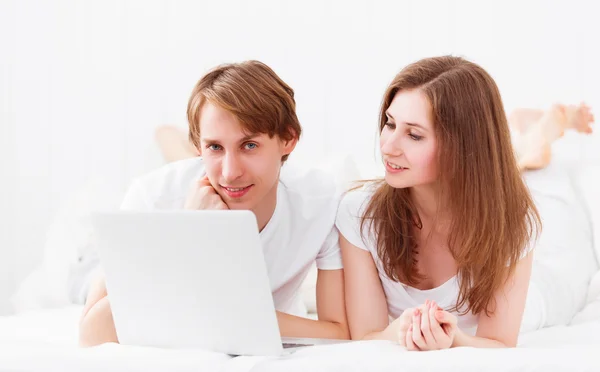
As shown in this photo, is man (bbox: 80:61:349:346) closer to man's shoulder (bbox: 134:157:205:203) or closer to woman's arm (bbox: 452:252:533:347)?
man's shoulder (bbox: 134:157:205:203)

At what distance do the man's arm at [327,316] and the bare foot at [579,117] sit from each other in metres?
1.28

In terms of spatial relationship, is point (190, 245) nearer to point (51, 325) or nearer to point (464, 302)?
point (464, 302)

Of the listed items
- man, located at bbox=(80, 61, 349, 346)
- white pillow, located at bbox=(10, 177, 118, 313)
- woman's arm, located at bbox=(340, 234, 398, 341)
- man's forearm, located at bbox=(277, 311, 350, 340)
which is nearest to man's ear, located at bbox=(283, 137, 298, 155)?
man, located at bbox=(80, 61, 349, 346)

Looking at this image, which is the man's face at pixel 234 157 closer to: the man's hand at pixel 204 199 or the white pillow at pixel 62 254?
the man's hand at pixel 204 199

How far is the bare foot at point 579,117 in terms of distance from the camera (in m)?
2.61

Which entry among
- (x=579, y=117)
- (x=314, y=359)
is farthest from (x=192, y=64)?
(x=314, y=359)

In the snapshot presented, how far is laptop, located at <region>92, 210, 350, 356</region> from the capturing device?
48.3 inches

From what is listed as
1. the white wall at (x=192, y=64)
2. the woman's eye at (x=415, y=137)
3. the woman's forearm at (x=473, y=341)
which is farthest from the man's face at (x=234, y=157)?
the white wall at (x=192, y=64)

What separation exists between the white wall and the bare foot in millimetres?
169

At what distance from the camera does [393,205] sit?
1.68m

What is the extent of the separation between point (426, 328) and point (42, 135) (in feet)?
7.16

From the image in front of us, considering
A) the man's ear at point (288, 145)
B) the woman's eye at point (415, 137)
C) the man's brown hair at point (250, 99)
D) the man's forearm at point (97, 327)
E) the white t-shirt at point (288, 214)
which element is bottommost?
the man's forearm at point (97, 327)

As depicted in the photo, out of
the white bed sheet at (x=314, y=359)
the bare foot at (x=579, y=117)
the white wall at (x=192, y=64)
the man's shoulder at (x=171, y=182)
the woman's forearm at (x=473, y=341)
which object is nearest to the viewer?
the white bed sheet at (x=314, y=359)

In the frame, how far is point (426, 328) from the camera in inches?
52.4
